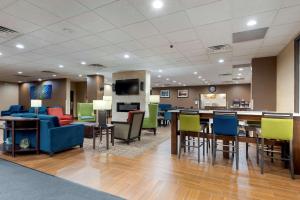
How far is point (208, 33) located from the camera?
13.1 feet

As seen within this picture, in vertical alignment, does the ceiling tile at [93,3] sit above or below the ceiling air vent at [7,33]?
above

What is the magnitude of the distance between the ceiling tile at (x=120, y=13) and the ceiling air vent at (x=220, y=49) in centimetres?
259

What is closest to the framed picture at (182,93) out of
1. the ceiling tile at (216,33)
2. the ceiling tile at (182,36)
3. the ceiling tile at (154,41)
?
the ceiling tile at (216,33)

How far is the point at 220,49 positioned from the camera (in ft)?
17.0

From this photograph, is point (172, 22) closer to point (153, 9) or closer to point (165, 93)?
point (153, 9)

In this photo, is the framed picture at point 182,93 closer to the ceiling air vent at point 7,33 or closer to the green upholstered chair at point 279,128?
the green upholstered chair at point 279,128

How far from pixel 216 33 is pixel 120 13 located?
2.17m

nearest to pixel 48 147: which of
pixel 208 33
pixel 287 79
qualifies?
pixel 208 33

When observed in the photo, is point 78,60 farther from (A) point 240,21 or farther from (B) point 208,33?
(A) point 240,21

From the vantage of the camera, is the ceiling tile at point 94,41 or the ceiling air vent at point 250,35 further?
the ceiling tile at point 94,41

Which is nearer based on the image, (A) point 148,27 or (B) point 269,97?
(A) point 148,27

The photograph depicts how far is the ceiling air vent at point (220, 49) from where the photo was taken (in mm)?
4941

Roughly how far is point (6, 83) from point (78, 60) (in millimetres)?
10606

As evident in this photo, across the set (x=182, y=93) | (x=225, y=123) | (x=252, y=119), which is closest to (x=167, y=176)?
(x=225, y=123)
